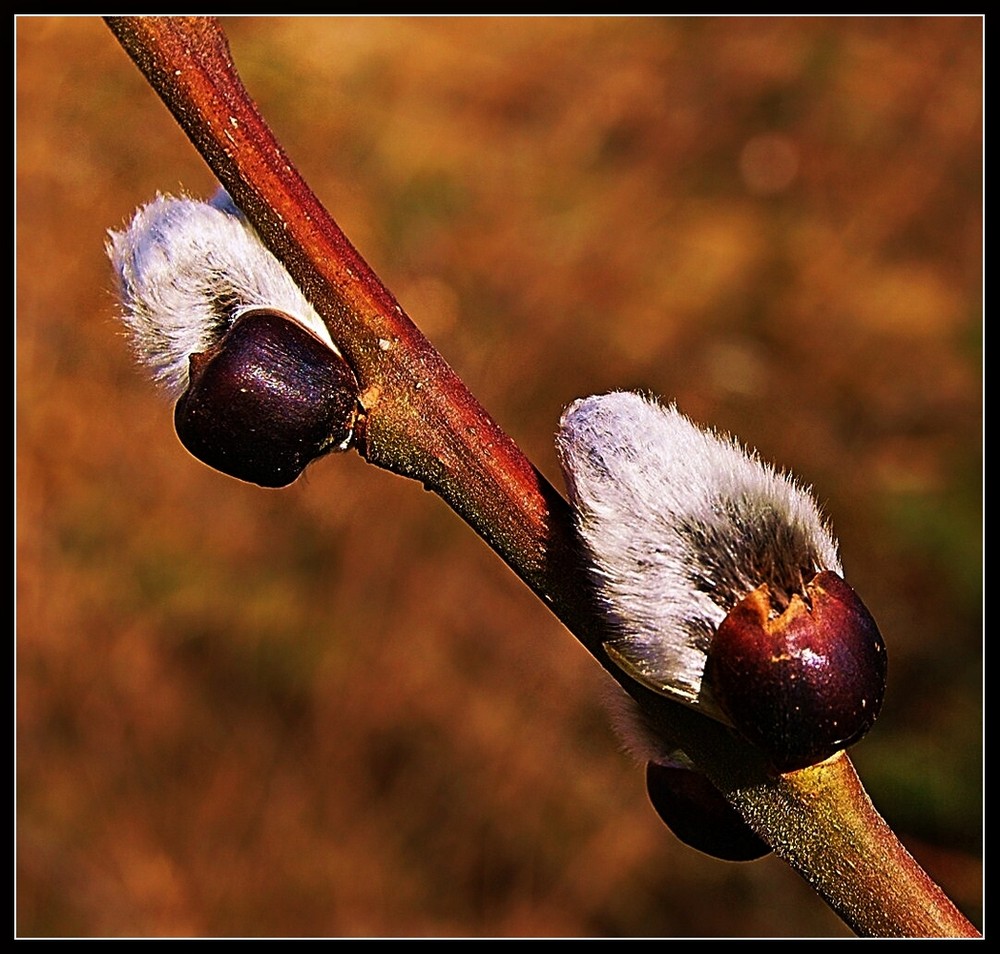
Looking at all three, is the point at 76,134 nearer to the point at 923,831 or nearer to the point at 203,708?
the point at 203,708

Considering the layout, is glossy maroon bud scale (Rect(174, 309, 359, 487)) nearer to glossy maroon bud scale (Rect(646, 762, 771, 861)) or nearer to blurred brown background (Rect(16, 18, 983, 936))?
glossy maroon bud scale (Rect(646, 762, 771, 861))

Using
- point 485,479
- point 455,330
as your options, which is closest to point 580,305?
point 455,330

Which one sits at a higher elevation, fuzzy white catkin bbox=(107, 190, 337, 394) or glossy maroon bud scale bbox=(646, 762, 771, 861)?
fuzzy white catkin bbox=(107, 190, 337, 394)

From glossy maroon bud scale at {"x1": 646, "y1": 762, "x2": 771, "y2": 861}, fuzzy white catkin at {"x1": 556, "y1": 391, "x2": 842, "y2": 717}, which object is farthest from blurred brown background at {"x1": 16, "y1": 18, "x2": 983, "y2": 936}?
fuzzy white catkin at {"x1": 556, "y1": 391, "x2": 842, "y2": 717}

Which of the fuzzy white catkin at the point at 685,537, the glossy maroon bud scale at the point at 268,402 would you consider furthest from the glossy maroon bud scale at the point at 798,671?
the glossy maroon bud scale at the point at 268,402

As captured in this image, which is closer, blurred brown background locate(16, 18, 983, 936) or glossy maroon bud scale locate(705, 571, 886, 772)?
glossy maroon bud scale locate(705, 571, 886, 772)
